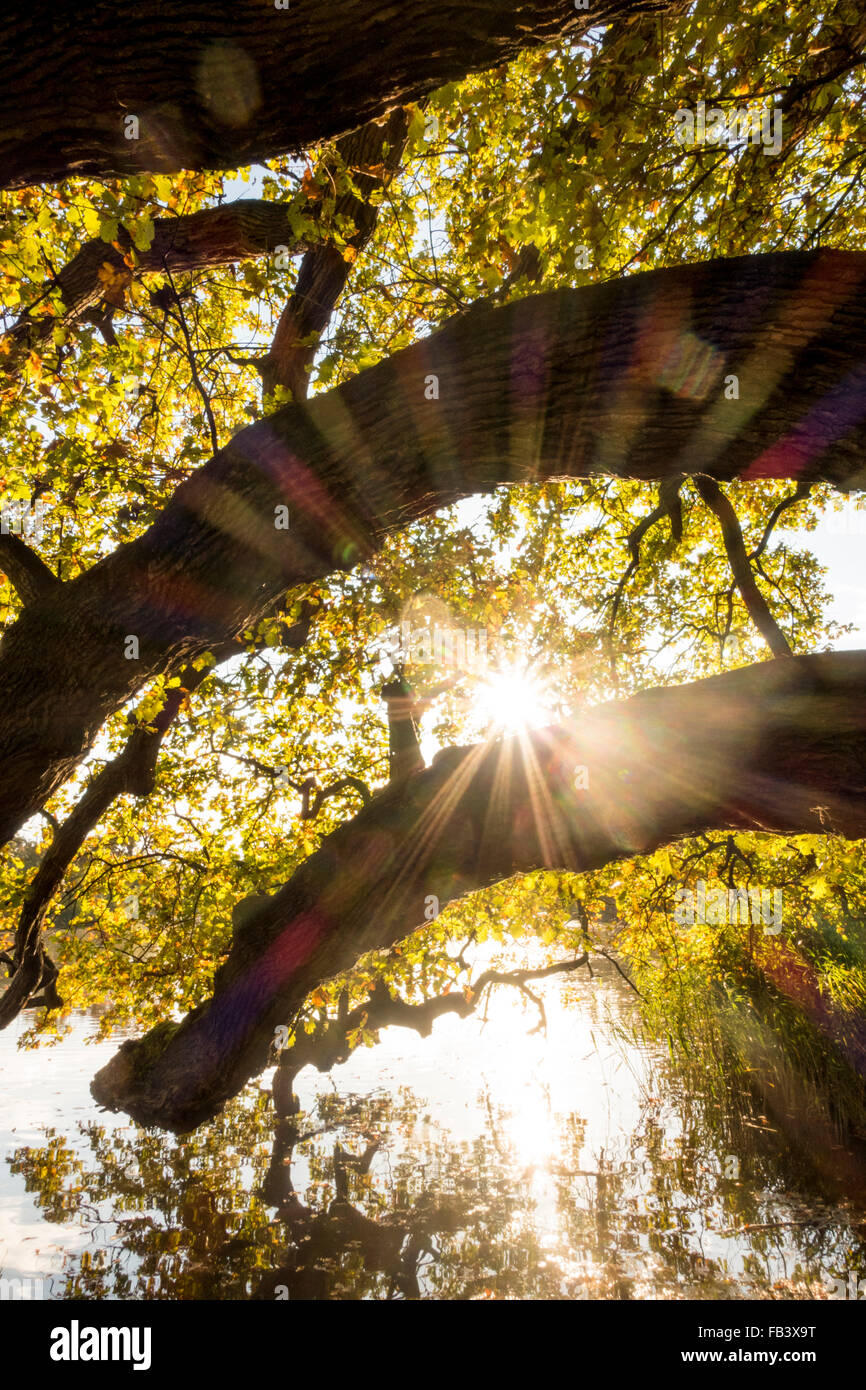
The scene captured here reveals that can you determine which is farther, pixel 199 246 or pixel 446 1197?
pixel 446 1197

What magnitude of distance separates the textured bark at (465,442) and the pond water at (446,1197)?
8116 millimetres

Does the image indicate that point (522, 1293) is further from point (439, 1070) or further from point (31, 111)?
point (439, 1070)

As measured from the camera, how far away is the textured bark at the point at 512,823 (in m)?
3.28

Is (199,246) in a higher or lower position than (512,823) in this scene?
higher

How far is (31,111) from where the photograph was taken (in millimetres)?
2006

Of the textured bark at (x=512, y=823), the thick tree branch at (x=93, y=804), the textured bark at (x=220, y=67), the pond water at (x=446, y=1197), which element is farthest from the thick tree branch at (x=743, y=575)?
the pond water at (x=446, y=1197)

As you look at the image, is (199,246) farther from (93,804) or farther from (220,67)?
(93,804)

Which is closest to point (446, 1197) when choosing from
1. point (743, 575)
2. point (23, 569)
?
point (743, 575)

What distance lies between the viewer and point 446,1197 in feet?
33.4

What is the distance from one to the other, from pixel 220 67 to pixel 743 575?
4.09m

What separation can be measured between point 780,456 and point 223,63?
2.19 metres
